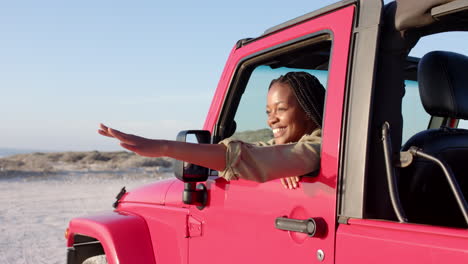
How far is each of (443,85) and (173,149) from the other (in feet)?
3.44

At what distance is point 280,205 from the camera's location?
2.09 m

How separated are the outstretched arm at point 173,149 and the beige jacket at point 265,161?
38 millimetres

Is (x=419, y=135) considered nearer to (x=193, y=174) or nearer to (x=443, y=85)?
(x=443, y=85)

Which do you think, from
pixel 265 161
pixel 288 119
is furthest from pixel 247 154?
pixel 288 119

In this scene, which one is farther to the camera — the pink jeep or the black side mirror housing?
the black side mirror housing

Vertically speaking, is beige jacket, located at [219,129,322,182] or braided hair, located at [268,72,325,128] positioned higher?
braided hair, located at [268,72,325,128]

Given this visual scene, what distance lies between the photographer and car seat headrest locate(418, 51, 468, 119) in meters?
2.01

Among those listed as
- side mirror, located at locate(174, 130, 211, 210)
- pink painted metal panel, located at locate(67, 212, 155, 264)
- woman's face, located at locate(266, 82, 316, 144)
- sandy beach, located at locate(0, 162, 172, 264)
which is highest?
woman's face, located at locate(266, 82, 316, 144)

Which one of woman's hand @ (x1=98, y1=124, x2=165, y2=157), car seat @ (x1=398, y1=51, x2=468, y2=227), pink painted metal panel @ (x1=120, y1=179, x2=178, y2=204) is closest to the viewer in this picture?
woman's hand @ (x1=98, y1=124, x2=165, y2=157)

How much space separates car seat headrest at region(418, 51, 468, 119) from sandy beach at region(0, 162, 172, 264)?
5693 mm

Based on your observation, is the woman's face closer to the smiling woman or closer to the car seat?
the smiling woman

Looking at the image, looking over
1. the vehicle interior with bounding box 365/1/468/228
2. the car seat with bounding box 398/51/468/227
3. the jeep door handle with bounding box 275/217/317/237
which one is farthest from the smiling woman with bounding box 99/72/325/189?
the car seat with bounding box 398/51/468/227

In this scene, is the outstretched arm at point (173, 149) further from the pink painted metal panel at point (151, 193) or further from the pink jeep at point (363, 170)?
the pink painted metal panel at point (151, 193)

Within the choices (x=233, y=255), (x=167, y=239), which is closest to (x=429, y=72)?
(x=233, y=255)
